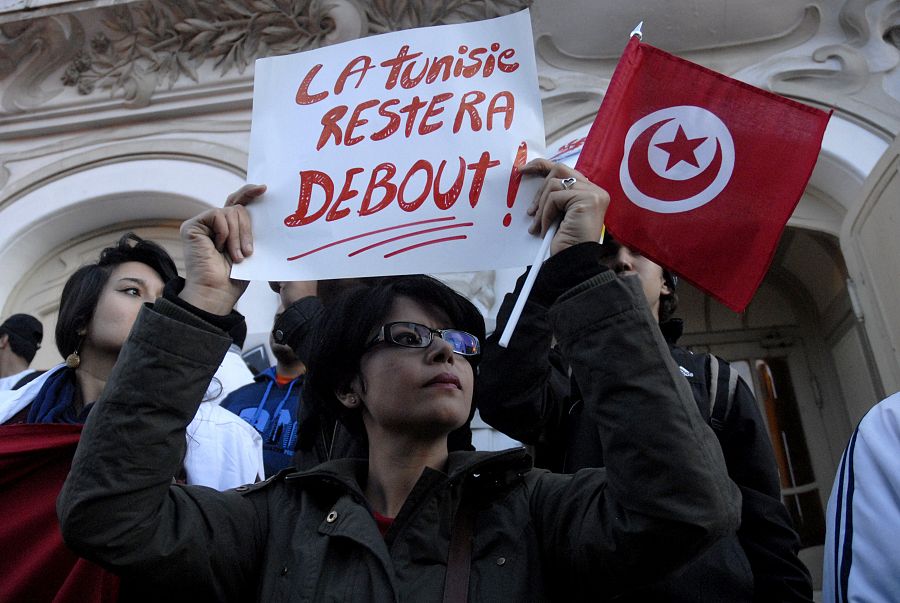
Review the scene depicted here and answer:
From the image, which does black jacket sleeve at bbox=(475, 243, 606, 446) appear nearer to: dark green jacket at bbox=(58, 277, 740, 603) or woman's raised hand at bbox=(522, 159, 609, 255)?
woman's raised hand at bbox=(522, 159, 609, 255)

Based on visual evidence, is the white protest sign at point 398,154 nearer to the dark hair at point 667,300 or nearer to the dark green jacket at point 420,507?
the dark green jacket at point 420,507

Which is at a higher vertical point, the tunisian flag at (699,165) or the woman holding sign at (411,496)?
the tunisian flag at (699,165)

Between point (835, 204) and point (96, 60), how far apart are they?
5.09 meters

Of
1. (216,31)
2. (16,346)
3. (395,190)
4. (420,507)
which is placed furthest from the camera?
(216,31)

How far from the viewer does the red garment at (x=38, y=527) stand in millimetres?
1400

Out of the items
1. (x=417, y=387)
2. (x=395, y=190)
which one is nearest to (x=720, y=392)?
(x=417, y=387)

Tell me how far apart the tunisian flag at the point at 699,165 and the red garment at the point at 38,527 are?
125 centimetres

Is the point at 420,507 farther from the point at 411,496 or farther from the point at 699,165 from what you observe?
the point at 699,165

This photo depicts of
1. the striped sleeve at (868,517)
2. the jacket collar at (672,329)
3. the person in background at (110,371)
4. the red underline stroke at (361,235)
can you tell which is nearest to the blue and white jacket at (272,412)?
the person in background at (110,371)

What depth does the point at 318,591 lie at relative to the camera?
1164 mm

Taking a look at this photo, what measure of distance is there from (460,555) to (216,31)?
5.02m

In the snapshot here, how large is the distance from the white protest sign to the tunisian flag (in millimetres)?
220

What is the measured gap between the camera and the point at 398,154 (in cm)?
166

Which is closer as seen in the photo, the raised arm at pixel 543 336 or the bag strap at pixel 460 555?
the bag strap at pixel 460 555
